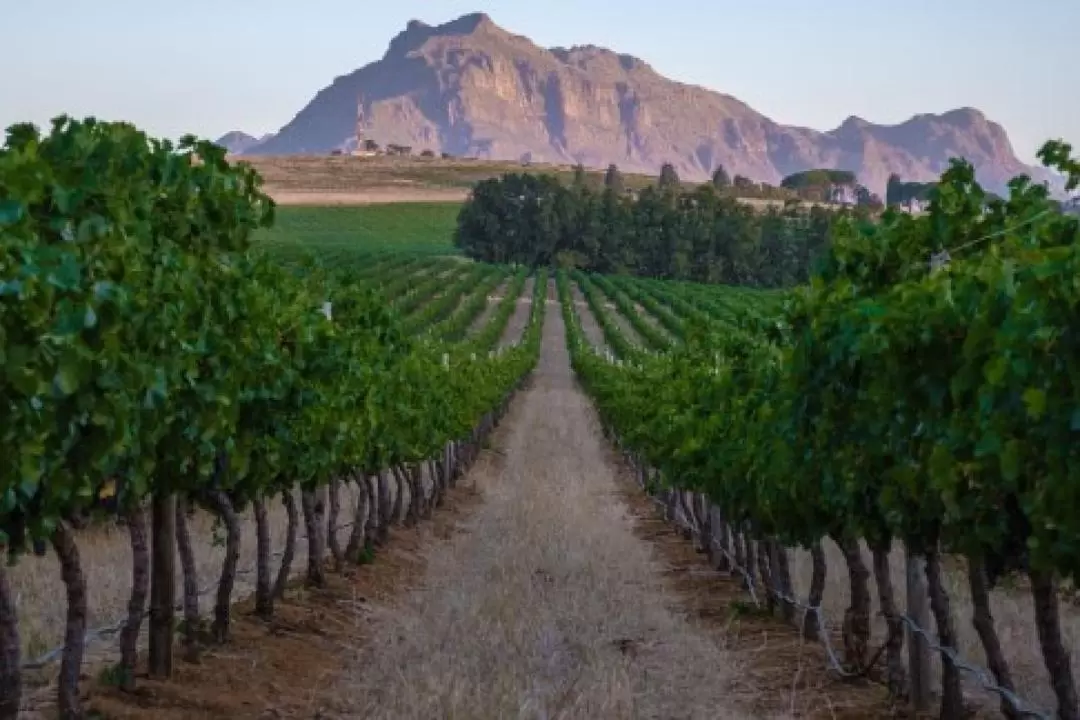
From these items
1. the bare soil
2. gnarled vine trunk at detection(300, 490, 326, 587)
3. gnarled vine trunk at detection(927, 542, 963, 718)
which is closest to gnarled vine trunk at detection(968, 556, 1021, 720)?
gnarled vine trunk at detection(927, 542, 963, 718)

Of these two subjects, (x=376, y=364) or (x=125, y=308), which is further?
(x=376, y=364)

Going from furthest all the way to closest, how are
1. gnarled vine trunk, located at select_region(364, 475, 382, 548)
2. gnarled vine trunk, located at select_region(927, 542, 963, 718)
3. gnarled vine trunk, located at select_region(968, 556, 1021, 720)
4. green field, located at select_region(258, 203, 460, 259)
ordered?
green field, located at select_region(258, 203, 460, 259) → gnarled vine trunk, located at select_region(364, 475, 382, 548) → gnarled vine trunk, located at select_region(927, 542, 963, 718) → gnarled vine trunk, located at select_region(968, 556, 1021, 720)

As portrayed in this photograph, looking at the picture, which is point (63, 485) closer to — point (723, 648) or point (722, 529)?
point (723, 648)

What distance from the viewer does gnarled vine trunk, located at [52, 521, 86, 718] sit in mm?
8359

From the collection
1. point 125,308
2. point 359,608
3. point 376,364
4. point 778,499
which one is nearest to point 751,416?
point 778,499

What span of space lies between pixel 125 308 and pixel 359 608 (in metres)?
7.54

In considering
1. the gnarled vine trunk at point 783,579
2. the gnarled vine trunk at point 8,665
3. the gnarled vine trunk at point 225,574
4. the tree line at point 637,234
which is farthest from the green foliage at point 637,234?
the gnarled vine trunk at point 8,665

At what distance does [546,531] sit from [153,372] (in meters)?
12.9

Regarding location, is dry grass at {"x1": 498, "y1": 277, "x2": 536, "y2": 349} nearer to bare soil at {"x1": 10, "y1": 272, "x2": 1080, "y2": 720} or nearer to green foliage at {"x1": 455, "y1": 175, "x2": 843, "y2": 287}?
green foliage at {"x1": 455, "y1": 175, "x2": 843, "y2": 287}

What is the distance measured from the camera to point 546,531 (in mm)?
20734

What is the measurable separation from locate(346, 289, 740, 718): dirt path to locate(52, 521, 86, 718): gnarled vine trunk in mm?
1809

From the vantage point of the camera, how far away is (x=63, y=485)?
24.4 feet

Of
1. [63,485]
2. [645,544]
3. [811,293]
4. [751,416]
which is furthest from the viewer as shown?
[645,544]

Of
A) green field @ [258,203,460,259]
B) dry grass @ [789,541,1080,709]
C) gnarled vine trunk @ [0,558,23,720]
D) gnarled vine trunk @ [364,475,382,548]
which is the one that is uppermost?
gnarled vine trunk @ [0,558,23,720]
